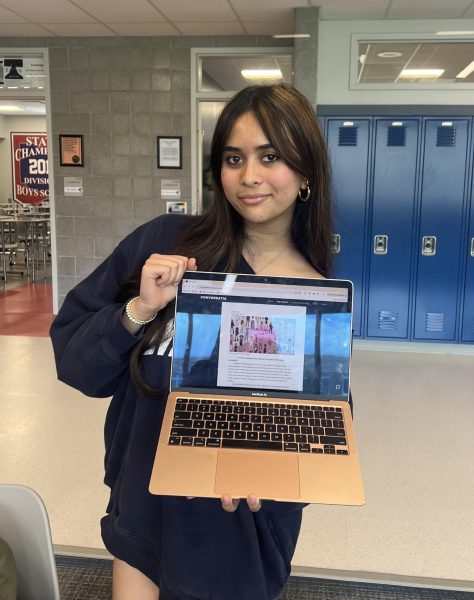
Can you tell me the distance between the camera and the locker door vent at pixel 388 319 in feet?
16.8

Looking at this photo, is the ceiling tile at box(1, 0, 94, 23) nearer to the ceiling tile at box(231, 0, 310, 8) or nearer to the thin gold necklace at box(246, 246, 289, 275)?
the ceiling tile at box(231, 0, 310, 8)

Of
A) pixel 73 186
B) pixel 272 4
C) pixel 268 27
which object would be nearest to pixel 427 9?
pixel 272 4

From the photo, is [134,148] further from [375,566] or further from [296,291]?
[296,291]

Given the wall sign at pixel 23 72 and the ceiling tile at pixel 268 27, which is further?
the wall sign at pixel 23 72

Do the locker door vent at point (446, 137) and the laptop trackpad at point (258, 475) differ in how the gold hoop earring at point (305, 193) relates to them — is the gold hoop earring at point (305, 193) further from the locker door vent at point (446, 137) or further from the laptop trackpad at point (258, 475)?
the locker door vent at point (446, 137)

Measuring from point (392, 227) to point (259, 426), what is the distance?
4324 mm

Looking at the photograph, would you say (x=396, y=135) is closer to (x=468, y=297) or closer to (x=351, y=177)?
(x=351, y=177)

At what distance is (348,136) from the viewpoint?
194 inches

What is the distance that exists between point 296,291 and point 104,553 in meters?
1.54

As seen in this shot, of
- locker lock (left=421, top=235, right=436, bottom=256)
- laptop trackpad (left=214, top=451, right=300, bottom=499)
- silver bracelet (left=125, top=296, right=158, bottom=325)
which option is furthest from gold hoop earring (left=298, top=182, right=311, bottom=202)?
locker lock (left=421, top=235, right=436, bottom=256)

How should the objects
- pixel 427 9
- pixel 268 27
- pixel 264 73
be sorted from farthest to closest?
pixel 264 73 < pixel 268 27 < pixel 427 9

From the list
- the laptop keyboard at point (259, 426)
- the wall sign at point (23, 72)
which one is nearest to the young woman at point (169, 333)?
the laptop keyboard at point (259, 426)

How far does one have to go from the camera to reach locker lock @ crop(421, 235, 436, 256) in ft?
16.4

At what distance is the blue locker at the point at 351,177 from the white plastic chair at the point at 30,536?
4069 millimetres
